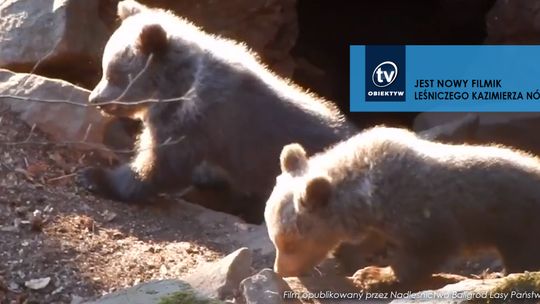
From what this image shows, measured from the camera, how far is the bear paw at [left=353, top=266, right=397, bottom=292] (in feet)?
19.4

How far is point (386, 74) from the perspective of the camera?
21.9 ft

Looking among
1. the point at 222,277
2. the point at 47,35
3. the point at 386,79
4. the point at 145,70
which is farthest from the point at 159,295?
the point at 47,35

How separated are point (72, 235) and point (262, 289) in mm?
1586

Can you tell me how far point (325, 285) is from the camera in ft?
19.1

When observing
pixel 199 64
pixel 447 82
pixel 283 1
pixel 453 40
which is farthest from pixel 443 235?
pixel 283 1

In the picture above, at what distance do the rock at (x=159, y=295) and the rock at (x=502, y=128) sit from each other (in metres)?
3.02

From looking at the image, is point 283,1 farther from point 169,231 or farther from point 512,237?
point 512,237

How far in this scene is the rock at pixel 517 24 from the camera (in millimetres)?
8742

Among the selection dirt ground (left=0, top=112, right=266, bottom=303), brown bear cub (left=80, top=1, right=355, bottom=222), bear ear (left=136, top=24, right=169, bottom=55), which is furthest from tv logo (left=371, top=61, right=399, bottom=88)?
bear ear (left=136, top=24, right=169, bottom=55)

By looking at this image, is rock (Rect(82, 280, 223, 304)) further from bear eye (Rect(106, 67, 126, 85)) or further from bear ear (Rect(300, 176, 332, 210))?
bear eye (Rect(106, 67, 126, 85))

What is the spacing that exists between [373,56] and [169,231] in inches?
60.4

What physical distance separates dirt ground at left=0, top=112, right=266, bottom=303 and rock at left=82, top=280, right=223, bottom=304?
54cm

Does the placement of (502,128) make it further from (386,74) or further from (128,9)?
(128,9)

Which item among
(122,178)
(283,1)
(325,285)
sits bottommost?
(325,285)
